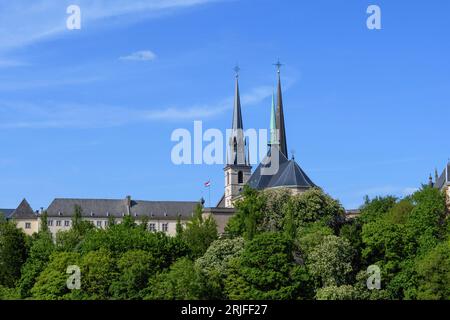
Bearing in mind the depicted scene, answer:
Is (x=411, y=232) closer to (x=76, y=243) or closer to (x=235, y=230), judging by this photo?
(x=235, y=230)

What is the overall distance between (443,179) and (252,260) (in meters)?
47.7

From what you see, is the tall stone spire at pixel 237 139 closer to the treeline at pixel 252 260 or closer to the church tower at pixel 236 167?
the church tower at pixel 236 167

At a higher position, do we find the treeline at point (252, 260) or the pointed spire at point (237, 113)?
the pointed spire at point (237, 113)

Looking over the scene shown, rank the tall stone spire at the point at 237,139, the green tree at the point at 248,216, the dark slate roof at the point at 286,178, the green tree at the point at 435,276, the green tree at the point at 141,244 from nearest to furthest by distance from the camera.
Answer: the green tree at the point at 435,276 < the green tree at the point at 141,244 < the green tree at the point at 248,216 < the dark slate roof at the point at 286,178 < the tall stone spire at the point at 237,139


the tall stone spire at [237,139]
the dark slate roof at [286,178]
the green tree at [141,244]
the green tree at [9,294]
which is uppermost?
the tall stone spire at [237,139]

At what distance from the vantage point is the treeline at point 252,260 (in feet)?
226

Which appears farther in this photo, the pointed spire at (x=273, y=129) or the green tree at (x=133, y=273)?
the pointed spire at (x=273, y=129)

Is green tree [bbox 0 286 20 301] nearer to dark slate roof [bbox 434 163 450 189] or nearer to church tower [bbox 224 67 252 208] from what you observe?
dark slate roof [bbox 434 163 450 189]

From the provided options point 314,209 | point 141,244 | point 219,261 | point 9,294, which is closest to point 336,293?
point 219,261

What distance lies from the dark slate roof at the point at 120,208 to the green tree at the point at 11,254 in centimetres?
7187

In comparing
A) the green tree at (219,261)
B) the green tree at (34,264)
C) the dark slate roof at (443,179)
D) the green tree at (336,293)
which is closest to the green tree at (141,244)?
the green tree at (219,261)

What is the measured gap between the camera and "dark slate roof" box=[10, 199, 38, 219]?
161087 mm

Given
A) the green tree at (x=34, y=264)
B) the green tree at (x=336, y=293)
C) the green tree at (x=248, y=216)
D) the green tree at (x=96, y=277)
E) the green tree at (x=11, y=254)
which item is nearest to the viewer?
the green tree at (x=336, y=293)

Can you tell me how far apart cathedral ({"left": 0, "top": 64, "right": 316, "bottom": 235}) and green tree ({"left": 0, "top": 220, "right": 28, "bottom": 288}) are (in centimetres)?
4275
